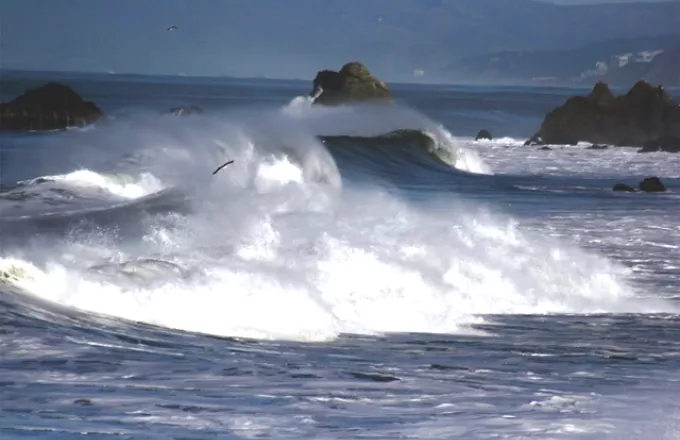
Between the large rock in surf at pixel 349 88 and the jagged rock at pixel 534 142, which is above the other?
the large rock in surf at pixel 349 88

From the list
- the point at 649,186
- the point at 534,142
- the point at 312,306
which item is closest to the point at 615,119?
the point at 534,142

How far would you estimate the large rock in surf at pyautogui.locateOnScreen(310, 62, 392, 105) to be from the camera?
57312 mm

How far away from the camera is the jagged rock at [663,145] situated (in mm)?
60156

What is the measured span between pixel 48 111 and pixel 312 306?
3833 cm

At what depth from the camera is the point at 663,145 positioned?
2372 inches

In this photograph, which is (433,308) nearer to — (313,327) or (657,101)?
(313,327)

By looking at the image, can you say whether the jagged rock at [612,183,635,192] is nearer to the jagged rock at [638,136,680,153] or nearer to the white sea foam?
the white sea foam

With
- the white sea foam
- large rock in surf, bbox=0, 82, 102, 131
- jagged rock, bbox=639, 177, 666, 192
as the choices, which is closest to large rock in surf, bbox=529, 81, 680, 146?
large rock in surf, bbox=0, 82, 102, 131

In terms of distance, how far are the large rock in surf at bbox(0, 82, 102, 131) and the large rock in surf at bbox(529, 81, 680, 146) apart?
2350cm

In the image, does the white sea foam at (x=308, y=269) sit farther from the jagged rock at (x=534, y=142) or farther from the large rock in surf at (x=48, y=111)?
the jagged rock at (x=534, y=142)

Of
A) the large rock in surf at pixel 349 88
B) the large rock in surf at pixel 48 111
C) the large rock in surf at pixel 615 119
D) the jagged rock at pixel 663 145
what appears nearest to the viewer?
the large rock in surf at pixel 48 111

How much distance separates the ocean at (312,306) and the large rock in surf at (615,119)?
32064 millimetres

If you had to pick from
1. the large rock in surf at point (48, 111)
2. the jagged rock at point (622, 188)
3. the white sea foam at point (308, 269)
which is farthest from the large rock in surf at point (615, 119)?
the white sea foam at point (308, 269)

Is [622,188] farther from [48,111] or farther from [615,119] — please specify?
[615,119]
